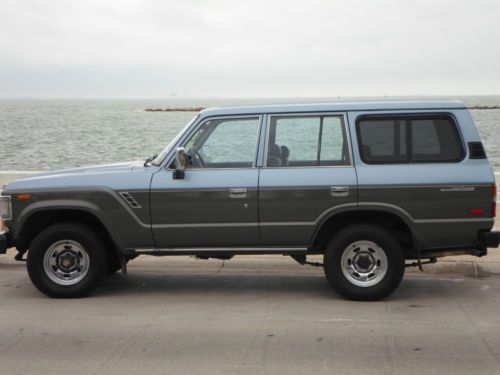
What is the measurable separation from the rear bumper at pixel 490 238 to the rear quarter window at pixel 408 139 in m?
0.86

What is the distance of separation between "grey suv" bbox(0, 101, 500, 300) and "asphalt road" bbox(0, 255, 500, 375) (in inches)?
19.1

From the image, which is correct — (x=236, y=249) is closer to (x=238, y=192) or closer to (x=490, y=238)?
(x=238, y=192)

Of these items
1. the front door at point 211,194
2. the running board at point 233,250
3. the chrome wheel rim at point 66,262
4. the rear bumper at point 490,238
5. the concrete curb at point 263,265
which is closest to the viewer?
the rear bumper at point 490,238

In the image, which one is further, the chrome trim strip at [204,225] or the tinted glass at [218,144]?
the tinted glass at [218,144]

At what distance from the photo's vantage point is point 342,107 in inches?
287

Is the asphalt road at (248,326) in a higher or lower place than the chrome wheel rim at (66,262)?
lower

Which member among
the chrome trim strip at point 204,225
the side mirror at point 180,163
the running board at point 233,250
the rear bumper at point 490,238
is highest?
the side mirror at point 180,163

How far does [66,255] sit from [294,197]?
247cm

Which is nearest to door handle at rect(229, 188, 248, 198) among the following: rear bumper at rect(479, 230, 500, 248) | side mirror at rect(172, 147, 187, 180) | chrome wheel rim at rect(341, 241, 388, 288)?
side mirror at rect(172, 147, 187, 180)

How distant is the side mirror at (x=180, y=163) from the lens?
7.03 metres

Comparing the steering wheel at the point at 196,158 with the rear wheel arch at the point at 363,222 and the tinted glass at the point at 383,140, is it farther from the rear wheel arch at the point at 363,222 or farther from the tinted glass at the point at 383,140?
the tinted glass at the point at 383,140

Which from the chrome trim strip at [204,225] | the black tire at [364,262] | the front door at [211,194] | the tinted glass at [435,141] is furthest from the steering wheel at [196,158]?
the tinted glass at [435,141]

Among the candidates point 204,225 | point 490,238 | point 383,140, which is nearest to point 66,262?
point 204,225

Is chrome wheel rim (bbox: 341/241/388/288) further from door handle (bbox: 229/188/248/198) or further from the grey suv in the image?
door handle (bbox: 229/188/248/198)
